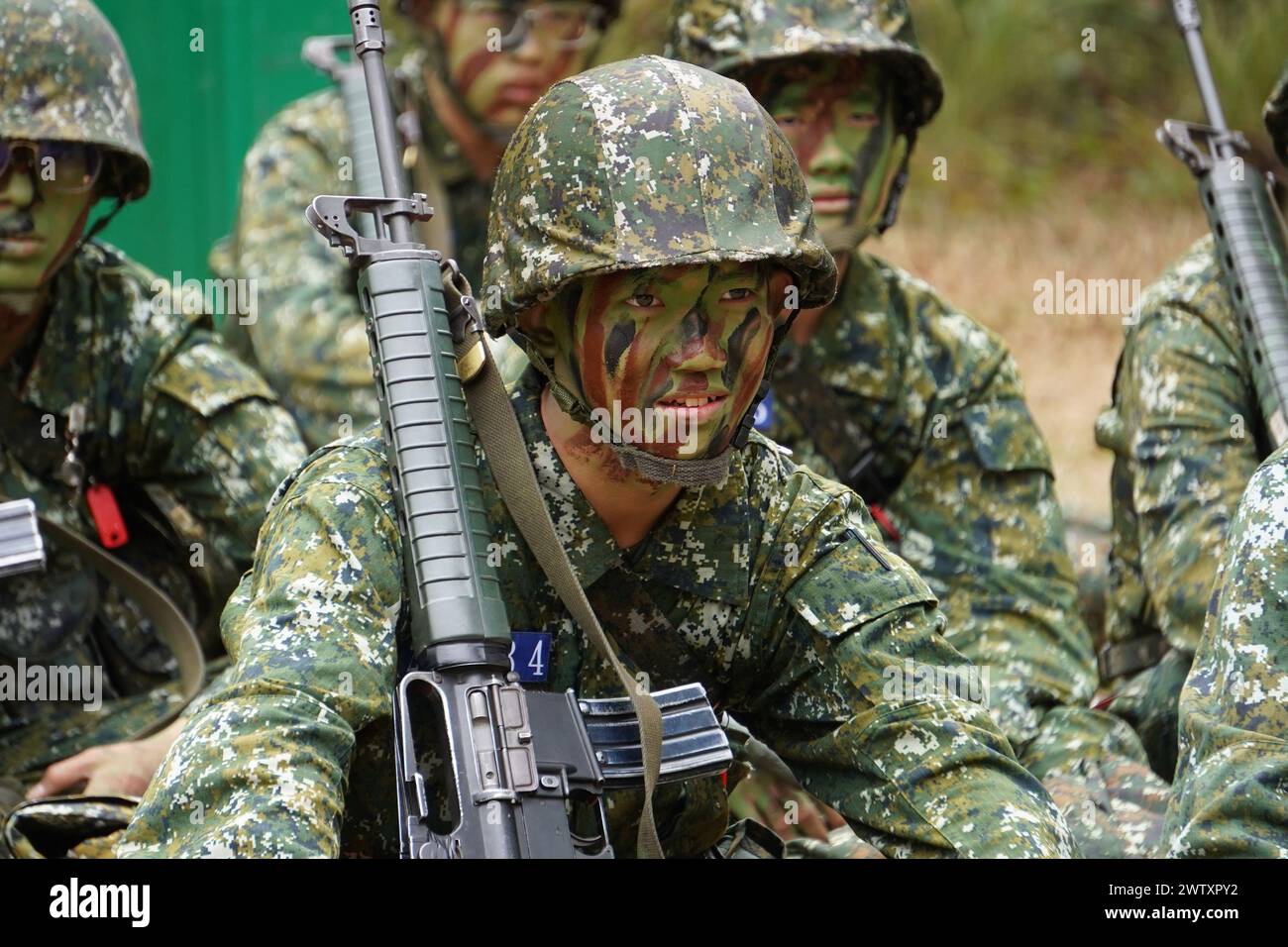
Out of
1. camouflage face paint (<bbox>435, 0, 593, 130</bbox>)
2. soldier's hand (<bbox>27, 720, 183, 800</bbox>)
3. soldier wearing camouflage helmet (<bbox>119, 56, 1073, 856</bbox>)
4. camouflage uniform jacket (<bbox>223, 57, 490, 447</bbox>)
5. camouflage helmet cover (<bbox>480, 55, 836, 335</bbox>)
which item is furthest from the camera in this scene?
camouflage face paint (<bbox>435, 0, 593, 130</bbox>)

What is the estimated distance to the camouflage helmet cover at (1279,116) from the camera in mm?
5633

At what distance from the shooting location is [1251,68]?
11.0 meters

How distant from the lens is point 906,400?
6113mm

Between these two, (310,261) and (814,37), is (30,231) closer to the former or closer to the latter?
(310,261)

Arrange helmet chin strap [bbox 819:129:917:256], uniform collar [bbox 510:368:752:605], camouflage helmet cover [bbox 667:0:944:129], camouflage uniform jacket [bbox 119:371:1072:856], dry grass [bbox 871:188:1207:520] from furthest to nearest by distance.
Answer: dry grass [bbox 871:188:1207:520] < camouflage helmet cover [bbox 667:0:944:129] < helmet chin strap [bbox 819:129:917:256] < uniform collar [bbox 510:368:752:605] < camouflage uniform jacket [bbox 119:371:1072:856]

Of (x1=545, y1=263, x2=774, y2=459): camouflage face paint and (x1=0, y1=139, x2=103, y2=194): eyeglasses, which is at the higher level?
(x1=0, y1=139, x2=103, y2=194): eyeglasses

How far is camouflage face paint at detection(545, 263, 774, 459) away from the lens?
13.4 ft

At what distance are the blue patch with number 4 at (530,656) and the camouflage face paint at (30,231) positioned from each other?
1911mm

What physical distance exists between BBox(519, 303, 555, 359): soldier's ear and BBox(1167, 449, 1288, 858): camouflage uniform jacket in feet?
3.97

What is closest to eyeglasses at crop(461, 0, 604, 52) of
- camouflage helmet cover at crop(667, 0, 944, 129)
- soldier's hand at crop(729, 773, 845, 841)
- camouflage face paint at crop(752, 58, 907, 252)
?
camouflage helmet cover at crop(667, 0, 944, 129)

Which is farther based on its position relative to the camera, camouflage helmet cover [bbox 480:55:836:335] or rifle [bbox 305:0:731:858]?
camouflage helmet cover [bbox 480:55:836:335]
